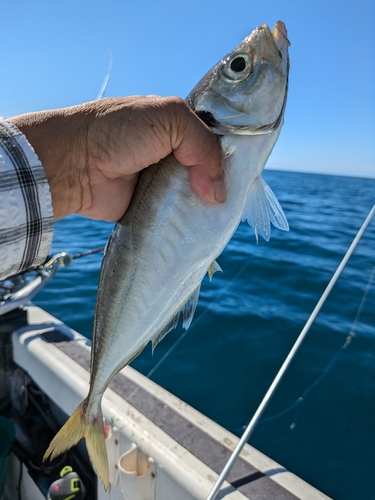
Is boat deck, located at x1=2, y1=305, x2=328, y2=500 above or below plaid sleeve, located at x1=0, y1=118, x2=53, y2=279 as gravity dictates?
below

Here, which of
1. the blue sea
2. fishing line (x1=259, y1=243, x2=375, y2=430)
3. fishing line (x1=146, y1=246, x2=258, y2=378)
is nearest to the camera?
the blue sea

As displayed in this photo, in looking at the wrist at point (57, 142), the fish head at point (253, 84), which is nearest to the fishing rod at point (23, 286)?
the wrist at point (57, 142)

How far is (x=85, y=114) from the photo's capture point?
1.52 metres

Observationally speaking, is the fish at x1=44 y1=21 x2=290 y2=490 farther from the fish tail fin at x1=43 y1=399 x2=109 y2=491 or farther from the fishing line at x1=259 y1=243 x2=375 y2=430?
the fishing line at x1=259 y1=243 x2=375 y2=430

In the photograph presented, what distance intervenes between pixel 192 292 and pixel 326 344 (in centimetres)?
401

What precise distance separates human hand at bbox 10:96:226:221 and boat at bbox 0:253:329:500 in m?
1.73

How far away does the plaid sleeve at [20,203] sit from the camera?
1292mm

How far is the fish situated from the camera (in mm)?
1458

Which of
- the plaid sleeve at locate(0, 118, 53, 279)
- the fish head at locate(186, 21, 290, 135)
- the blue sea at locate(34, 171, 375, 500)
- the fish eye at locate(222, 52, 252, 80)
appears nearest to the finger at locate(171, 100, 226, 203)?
the fish head at locate(186, 21, 290, 135)

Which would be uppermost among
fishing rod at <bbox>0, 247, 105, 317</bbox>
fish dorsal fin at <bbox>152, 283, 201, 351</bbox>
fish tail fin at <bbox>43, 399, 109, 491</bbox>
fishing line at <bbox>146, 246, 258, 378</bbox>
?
fish dorsal fin at <bbox>152, 283, 201, 351</bbox>

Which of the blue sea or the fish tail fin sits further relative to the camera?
the blue sea

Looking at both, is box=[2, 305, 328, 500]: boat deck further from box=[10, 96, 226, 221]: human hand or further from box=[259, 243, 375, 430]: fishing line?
box=[10, 96, 226, 221]: human hand

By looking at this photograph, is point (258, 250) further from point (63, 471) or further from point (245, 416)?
point (63, 471)

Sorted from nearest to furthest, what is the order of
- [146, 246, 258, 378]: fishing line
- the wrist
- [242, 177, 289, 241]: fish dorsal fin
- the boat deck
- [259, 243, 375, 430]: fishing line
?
the wrist
[242, 177, 289, 241]: fish dorsal fin
the boat deck
[259, 243, 375, 430]: fishing line
[146, 246, 258, 378]: fishing line
